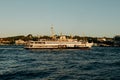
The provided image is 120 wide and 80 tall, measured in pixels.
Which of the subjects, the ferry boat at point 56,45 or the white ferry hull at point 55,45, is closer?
the white ferry hull at point 55,45

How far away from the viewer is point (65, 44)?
133 meters

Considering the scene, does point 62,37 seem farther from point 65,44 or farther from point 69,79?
point 69,79

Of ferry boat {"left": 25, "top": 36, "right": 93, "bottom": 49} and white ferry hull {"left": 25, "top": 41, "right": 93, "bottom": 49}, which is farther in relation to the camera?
ferry boat {"left": 25, "top": 36, "right": 93, "bottom": 49}

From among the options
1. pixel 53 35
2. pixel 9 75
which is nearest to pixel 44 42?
pixel 53 35

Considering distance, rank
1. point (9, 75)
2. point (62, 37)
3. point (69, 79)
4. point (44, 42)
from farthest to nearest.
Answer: point (62, 37), point (44, 42), point (9, 75), point (69, 79)

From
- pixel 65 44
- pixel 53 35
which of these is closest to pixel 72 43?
pixel 65 44

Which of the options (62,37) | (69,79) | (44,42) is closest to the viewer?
(69,79)

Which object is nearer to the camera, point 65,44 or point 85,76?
point 85,76

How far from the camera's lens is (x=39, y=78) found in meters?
32.0

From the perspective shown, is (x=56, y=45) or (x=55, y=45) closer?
(x=55, y=45)

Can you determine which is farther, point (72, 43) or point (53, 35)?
point (53, 35)

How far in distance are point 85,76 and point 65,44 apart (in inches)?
3936

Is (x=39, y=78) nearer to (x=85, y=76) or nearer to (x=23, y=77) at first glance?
(x=23, y=77)

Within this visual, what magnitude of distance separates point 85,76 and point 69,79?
2.73m
